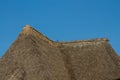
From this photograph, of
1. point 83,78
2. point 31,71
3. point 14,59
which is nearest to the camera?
point 31,71

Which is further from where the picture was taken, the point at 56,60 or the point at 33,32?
the point at 33,32

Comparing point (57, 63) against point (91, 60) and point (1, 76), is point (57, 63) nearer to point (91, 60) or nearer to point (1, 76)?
point (91, 60)

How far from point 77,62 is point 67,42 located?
3080 millimetres

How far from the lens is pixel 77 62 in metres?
21.7

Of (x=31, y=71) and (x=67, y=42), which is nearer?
(x=31, y=71)

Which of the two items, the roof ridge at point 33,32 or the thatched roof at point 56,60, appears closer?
the thatched roof at point 56,60

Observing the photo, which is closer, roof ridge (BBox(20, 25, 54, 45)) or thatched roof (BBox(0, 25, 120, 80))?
thatched roof (BBox(0, 25, 120, 80))

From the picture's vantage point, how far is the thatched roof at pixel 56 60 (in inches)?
683

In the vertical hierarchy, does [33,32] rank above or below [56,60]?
above

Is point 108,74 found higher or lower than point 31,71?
higher

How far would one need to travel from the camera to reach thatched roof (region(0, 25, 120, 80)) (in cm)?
1734

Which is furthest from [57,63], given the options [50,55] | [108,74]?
[108,74]

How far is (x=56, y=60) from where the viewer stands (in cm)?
2062

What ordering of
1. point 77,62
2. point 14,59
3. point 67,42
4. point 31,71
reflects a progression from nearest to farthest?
point 31,71, point 14,59, point 77,62, point 67,42
